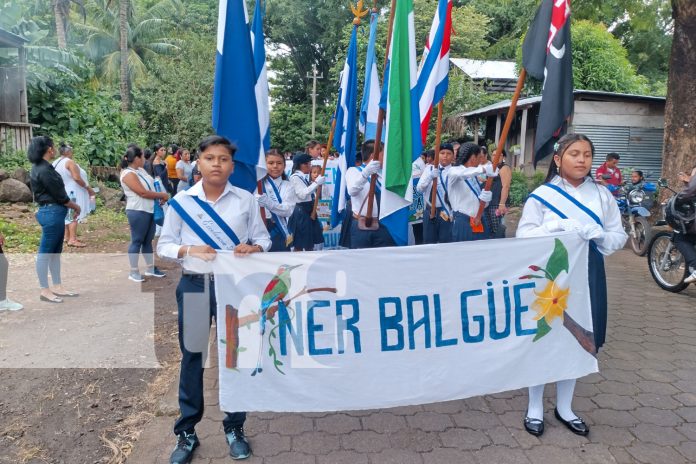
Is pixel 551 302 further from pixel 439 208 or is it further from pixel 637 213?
pixel 637 213

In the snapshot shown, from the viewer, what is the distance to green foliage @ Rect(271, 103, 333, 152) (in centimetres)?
2867

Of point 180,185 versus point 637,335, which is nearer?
point 637,335

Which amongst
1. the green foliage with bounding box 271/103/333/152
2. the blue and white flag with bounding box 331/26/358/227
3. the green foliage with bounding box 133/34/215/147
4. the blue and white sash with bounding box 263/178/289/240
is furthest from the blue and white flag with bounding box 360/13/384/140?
the green foliage with bounding box 271/103/333/152

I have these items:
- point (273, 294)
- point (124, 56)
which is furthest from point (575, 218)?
point (124, 56)

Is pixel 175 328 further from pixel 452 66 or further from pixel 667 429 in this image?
pixel 452 66

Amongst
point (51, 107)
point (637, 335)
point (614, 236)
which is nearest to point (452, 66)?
point (51, 107)

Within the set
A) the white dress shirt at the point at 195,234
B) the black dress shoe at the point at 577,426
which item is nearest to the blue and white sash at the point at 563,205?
the black dress shoe at the point at 577,426

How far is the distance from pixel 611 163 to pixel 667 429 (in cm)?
848

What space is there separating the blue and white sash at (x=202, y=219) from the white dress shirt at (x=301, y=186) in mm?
2830

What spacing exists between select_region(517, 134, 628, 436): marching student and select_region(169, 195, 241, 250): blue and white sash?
1.77m

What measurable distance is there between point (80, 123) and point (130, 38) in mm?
15344

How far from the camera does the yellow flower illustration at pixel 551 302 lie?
3.24 metres

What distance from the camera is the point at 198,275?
293 cm

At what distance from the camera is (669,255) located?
22.4ft
